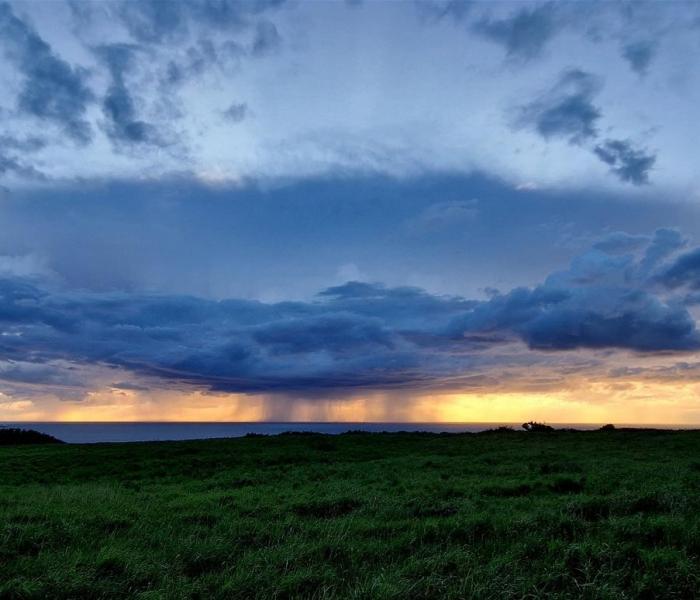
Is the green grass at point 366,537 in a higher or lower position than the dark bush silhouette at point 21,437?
lower

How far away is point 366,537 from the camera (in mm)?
12000

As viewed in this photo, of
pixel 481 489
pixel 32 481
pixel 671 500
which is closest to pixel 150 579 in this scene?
pixel 481 489

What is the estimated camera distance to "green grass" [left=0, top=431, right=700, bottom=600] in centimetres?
901

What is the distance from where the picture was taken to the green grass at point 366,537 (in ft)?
29.6

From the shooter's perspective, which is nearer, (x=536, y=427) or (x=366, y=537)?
(x=366, y=537)

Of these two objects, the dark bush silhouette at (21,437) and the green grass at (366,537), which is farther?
the dark bush silhouette at (21,437)

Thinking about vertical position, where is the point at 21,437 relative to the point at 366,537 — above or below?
above

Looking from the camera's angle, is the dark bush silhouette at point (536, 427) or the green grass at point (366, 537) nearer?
the green grass at point (366, 537)

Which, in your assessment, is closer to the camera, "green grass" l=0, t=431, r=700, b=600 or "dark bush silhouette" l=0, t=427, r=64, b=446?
"green grass" l=0, t=431, r=700, b=600

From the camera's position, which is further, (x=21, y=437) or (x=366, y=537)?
(x=21, y=437)

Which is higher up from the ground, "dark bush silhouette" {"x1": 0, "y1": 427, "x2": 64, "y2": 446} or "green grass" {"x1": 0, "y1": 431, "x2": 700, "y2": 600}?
"dark bush silhouette" {"x1": 0, "y1": 427, "x2": 64, "y2": 446}

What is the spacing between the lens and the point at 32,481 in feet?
84.0

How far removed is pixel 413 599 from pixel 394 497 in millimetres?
8331

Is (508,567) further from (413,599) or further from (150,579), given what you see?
(150,579)
